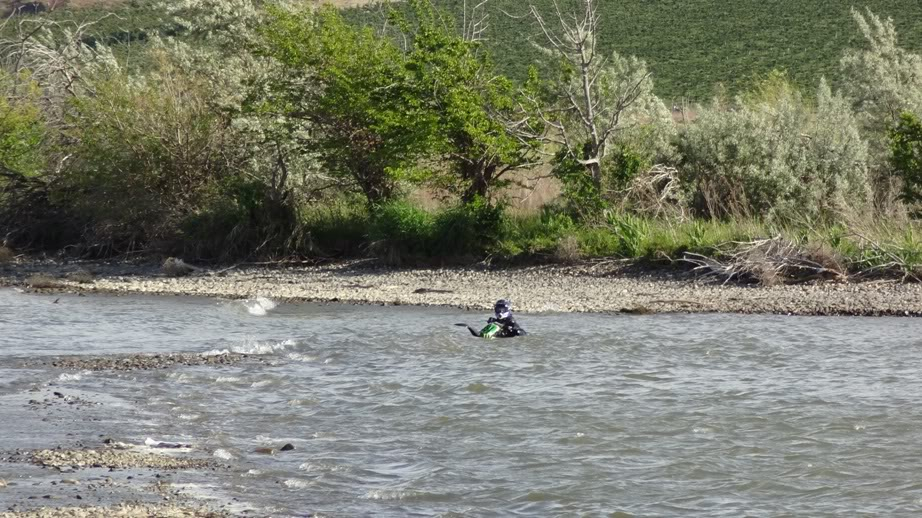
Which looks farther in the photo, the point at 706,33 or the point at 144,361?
the point at 706,33

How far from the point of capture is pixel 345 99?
2641cm

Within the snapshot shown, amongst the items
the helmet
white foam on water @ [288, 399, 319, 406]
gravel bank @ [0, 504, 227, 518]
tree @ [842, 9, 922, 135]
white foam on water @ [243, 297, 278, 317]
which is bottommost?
white foam on water @ [288, 399, 319, 406]

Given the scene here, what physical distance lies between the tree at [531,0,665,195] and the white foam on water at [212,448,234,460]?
15125 mm

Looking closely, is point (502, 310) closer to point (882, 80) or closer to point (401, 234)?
point (401, 234)

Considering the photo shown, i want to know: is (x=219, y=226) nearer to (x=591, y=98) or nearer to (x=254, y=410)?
(x=591, y=98)

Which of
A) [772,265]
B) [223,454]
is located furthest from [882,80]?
[223,454]

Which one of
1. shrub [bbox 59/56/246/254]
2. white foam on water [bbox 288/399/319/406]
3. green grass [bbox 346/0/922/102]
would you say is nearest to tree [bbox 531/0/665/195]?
shrub [bbox 59/56/246/254]

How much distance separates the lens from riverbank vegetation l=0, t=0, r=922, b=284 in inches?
951

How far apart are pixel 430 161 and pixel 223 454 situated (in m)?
16.7

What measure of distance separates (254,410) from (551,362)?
4445 millimetres

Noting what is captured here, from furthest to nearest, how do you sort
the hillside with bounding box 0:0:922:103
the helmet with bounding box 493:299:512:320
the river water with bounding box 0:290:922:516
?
the hillside with bounding box 0:0:922:103, the helmet with bounding box 493:299:512:320, the river water with bounding box 0:290:922:516

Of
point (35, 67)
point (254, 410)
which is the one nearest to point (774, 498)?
point (254, 410)

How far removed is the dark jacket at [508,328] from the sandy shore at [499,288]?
3.03 m

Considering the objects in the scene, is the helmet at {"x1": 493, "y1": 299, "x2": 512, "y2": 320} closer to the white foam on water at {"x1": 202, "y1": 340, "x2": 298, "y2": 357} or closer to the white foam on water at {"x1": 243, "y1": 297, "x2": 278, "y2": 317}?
the white foam on water at {"x1": 202, "y1": 340, "x2": 298, "y2": 357}
